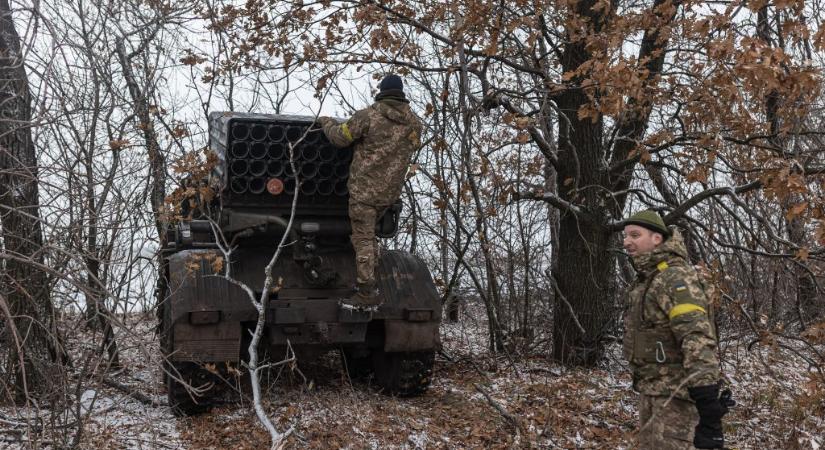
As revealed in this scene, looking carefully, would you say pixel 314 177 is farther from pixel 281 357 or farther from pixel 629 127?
pixel 629 127

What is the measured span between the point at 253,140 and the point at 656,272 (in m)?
3.90

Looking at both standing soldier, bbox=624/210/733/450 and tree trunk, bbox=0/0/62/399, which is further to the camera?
tree trunk, bbox=0/0/62/399

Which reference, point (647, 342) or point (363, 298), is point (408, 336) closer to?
point (363, 298)

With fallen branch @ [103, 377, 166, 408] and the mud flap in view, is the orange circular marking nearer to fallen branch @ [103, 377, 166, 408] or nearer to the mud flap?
the mud flap

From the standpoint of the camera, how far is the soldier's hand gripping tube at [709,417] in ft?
14.0

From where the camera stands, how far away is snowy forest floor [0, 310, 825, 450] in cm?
645

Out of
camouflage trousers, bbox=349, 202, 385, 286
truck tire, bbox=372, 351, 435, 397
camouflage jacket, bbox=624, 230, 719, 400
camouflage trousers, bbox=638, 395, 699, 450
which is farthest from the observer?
truck tire, bbox=372, 351, 435, 397

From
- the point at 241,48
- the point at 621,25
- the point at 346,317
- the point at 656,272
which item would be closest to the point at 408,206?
the point at 241,48

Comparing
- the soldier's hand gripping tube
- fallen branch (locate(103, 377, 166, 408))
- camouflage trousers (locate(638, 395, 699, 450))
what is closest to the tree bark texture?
camouflage trousers (locate(638, 395, 699, 450))

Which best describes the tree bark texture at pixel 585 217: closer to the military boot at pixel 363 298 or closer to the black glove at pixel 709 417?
the military boot at pixel 363 298

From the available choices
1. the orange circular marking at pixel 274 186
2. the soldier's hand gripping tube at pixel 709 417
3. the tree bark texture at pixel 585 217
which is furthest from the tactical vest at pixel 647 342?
the tree bark texture at pixel 585 217

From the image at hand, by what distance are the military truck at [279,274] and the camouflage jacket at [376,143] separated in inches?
11.3

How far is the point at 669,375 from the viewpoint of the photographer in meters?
4.68

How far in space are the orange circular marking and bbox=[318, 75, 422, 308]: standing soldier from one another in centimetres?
62
